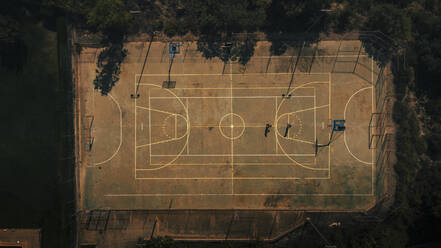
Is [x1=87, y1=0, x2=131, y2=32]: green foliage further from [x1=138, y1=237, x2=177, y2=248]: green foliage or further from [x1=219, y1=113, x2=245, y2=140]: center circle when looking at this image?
[x1=138, y1=237, x2=177, y2=248]: green foliage

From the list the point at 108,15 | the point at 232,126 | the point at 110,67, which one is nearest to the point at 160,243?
the point at 232,126

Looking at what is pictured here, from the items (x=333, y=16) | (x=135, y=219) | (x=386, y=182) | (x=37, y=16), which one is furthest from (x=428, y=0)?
(x=37, y=16)

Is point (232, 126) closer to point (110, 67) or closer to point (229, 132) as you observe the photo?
point (229, 132)

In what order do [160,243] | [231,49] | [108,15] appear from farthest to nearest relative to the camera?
[231,49] < [108,15] < [160,243]

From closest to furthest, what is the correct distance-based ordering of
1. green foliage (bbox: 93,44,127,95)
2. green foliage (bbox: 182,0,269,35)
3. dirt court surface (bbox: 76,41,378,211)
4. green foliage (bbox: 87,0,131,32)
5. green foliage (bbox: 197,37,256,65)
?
green foliage (bbox: 87,0,131,32), green foliage (bbox: 182,0,269,35), dirt court surface (bbox: 76,41,378,211), green foliage (bbox: 197,37,256,65), green foliage (bbox: 93,44,127,95)

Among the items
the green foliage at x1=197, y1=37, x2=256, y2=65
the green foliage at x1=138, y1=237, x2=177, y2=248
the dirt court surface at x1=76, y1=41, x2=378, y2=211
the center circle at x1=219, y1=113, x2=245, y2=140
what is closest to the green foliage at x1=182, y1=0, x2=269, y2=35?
the green foliage at x1=197, y1=37, x2=256, y2=65

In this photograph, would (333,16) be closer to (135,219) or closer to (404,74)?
(404,74)
